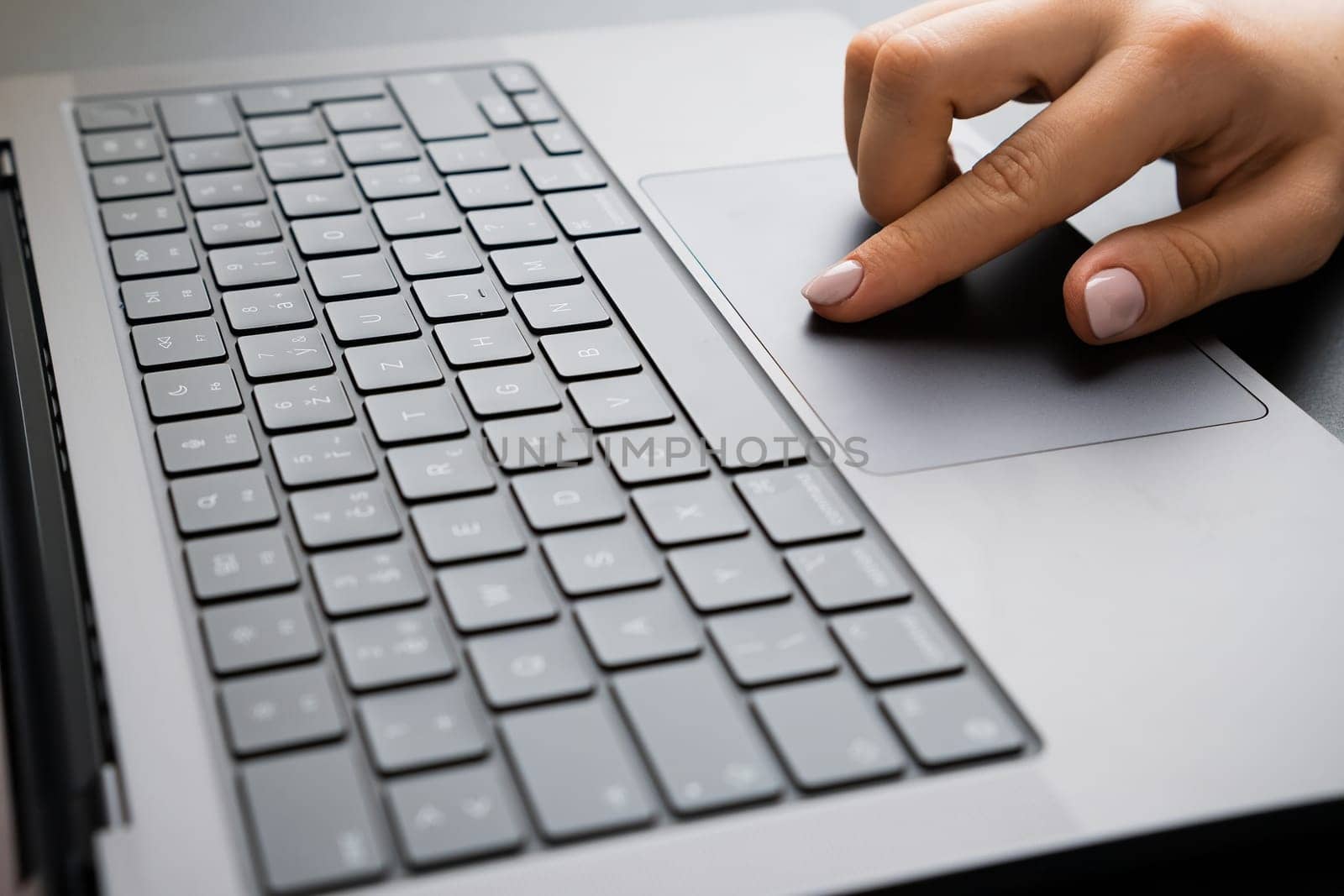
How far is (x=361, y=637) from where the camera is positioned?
0.36 metres

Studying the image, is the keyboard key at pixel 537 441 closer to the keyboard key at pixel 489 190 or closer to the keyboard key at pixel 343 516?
the keyboard key at pixel 343 516

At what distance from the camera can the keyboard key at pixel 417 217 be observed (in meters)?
0.57

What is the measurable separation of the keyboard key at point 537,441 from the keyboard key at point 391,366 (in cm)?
4

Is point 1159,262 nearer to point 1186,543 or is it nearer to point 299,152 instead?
point 1186,543

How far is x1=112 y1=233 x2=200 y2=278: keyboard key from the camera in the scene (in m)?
0.53

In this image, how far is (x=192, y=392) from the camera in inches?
18.0

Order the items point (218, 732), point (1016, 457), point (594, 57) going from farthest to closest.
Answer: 1. point (594, 57)
2. point (1016, 457)
3. point (218, 732)

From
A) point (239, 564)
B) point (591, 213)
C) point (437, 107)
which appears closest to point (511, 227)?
point (591, 213)

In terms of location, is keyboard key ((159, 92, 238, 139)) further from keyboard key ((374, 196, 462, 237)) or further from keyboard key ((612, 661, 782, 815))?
keyboard key ((612, 661, 782, 815))

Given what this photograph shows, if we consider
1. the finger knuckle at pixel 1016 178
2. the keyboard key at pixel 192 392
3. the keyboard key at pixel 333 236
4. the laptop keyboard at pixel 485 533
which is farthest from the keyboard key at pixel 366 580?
the finger knuckle at pixel 1016 178

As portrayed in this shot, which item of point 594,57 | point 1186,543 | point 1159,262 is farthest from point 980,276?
point 594,57

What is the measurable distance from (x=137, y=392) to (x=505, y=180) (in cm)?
23

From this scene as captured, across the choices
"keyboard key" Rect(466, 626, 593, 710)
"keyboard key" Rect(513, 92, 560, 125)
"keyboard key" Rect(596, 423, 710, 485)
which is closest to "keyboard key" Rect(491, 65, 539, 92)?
"keyboard key" Rect(513, 92, 560, 125)

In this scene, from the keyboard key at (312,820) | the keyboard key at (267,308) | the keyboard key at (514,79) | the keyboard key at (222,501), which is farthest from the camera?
the keyboard key at (514,79)
